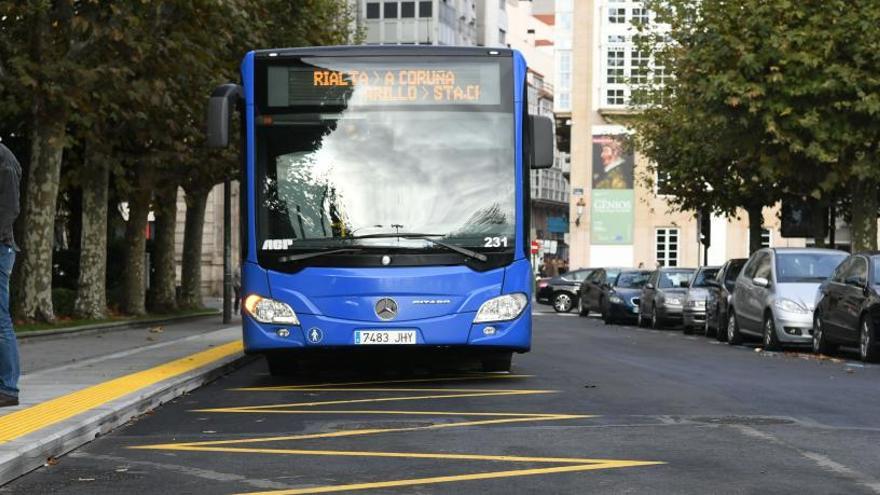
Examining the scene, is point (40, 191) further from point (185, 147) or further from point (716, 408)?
point (716, 408)

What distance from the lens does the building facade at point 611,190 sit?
9331 centimetres

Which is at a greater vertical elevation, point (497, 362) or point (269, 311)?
point (269, 311)

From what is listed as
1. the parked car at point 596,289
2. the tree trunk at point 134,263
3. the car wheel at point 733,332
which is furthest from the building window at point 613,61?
the car wheel at point 733,332

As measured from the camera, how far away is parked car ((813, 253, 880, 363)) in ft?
75.4

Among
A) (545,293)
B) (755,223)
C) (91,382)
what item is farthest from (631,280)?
(91,382)

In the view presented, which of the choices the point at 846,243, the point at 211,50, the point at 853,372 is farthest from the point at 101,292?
the point at 846,243

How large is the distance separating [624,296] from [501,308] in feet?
94.7

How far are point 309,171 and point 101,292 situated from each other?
20303 mm

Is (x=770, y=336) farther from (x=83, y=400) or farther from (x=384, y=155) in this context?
(x=83, y=400)

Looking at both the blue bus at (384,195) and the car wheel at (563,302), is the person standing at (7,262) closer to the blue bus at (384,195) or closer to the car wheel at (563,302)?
the blue bus at (384,195)

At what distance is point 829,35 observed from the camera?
34469 millimetres

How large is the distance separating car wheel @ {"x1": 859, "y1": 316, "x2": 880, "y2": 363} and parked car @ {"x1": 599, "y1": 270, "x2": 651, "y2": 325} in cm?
2120

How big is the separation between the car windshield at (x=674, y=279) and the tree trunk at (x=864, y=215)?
16.7ft

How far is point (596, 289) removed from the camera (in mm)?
51094
